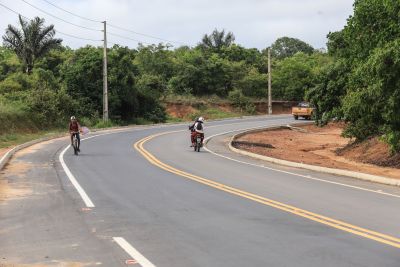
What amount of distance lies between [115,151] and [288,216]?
16206 millimetres

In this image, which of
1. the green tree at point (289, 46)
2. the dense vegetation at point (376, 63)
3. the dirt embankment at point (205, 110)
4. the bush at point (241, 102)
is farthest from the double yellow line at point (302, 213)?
the green tree at point (289, 46)

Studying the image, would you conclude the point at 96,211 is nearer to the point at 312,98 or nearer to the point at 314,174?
the point at 314,174

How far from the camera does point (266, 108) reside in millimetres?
76250

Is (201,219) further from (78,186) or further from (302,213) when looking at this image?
(78,186)

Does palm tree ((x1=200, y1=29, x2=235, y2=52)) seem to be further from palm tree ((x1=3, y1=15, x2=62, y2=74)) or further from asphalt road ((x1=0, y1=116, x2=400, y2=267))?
asphalt road ((x1=0, y1=116, x2=400, y2=267))

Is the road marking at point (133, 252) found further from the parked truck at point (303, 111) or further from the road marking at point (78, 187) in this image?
the parked truck at point (303, 111)

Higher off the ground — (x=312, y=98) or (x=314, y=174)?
(x=312, y=98)

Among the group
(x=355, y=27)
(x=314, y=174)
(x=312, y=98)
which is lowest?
(x=314, y=174)

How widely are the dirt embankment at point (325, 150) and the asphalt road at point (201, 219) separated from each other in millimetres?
7325

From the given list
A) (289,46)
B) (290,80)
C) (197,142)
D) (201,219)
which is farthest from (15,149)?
(289,46)

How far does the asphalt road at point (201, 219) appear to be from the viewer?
24.7 ft

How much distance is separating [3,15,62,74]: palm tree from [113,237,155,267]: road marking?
50.5 m

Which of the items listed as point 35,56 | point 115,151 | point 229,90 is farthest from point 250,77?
point 115,151

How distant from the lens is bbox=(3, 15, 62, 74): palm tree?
55531 millimetres
